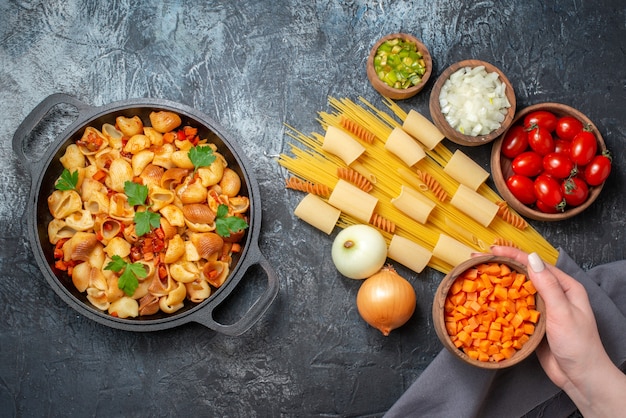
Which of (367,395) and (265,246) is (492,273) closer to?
(367,395)

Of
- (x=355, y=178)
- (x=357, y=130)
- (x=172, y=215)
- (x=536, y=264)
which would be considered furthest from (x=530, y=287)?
(x=172, y=215)

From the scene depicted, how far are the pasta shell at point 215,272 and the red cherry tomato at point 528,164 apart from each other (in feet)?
4.44

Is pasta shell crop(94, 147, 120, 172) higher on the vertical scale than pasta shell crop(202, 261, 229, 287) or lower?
higher

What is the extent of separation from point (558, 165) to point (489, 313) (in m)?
0.77

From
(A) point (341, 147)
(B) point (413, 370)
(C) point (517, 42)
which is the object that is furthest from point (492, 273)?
(C) point (517, 42)

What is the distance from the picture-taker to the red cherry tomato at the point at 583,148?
2.79 metres

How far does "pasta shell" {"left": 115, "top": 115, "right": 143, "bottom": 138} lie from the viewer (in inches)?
108

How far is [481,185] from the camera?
116 inches

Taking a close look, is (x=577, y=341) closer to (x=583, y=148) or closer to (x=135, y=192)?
(x=583, y=148)

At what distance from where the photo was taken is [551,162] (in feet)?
Result: 9.36


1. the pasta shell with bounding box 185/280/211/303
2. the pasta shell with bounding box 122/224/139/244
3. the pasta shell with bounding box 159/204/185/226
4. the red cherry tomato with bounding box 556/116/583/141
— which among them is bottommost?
the pasta shell with bounding box 185/280/211/303

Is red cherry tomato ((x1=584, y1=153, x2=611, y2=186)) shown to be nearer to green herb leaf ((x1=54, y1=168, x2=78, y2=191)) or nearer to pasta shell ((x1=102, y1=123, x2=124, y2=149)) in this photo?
pasta shell ((x1=102, y1=123, x2=124, y2=149))

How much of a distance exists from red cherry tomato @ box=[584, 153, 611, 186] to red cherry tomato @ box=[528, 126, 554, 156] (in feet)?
0.60

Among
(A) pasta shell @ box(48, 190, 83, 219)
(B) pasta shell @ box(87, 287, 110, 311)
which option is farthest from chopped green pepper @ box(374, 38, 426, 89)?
(B) pasta shell @ box(87, 287, 110, 311)
